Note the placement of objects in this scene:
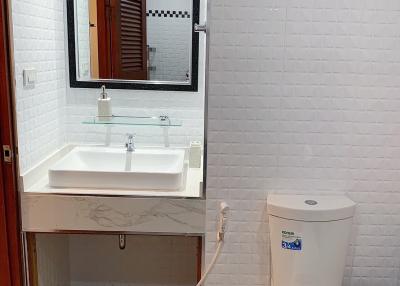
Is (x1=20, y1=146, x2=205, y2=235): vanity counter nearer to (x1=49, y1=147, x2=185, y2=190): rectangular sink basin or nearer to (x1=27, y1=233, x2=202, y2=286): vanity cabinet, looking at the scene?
(x1=49, y1=147, x2=185, y2=190): rectangular sink basin

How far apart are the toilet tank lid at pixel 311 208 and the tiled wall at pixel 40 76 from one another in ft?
3.44

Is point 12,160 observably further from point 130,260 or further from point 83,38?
point 130,260

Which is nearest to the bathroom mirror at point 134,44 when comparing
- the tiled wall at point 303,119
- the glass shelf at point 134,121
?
the glass shelf at point 134,121

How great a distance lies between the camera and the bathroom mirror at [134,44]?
6.57 feet

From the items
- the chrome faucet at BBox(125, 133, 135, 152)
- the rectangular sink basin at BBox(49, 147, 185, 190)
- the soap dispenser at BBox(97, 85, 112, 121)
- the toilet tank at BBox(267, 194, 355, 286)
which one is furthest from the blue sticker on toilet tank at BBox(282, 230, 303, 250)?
the soap dispenser at BBox(97, 85, 112, 121)

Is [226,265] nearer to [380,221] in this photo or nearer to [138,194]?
[138,194]

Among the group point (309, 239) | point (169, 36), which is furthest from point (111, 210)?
point (169, 36)

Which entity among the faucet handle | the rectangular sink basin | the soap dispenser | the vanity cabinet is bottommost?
the vanity cabinet

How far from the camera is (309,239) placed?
60.1 inches

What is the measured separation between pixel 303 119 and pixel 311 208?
343 millimetres

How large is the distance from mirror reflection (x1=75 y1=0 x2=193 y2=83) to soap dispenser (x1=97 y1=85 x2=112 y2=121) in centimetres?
11

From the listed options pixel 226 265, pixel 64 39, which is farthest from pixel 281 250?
pixel 64 39

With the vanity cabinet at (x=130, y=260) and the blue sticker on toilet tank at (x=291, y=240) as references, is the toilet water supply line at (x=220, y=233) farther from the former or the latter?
the vanity cabinet at (x=130, y=260)

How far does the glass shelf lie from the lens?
2037 millimetres
